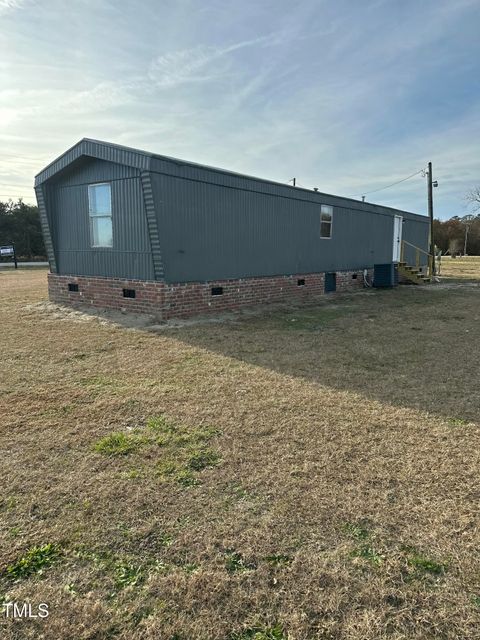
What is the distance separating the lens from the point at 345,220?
14.8 m

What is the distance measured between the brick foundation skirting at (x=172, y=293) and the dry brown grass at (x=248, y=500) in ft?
11.2

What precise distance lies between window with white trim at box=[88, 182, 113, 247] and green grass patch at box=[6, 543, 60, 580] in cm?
828

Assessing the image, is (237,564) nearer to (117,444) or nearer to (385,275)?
(117,444)

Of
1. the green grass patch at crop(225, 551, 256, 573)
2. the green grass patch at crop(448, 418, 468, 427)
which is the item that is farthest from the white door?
the green grass patch at crop(225, 551, 256, 573)

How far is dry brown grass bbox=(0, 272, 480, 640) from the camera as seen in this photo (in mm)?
1803

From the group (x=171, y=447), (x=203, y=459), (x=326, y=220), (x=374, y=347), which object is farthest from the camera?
(x=326, y=220)

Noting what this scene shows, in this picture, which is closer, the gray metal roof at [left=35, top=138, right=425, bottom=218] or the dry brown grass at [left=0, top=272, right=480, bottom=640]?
the dry brown grass at [left=0, top=272, right=480, bottom=640]

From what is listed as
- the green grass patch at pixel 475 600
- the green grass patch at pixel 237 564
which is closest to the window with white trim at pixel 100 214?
the green grass patch at pixel 237 564

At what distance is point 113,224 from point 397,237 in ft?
44.3

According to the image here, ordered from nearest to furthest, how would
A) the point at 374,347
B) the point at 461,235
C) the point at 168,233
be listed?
the point at 374,347 < the point at 168,233 < the point at 461,235

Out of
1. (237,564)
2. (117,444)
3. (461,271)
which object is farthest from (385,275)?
(237,564)

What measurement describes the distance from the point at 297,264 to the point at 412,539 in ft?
35.3

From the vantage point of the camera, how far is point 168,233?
343 inches

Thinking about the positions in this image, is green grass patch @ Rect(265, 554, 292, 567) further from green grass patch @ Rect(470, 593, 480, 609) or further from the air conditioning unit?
the air conditioning unit
